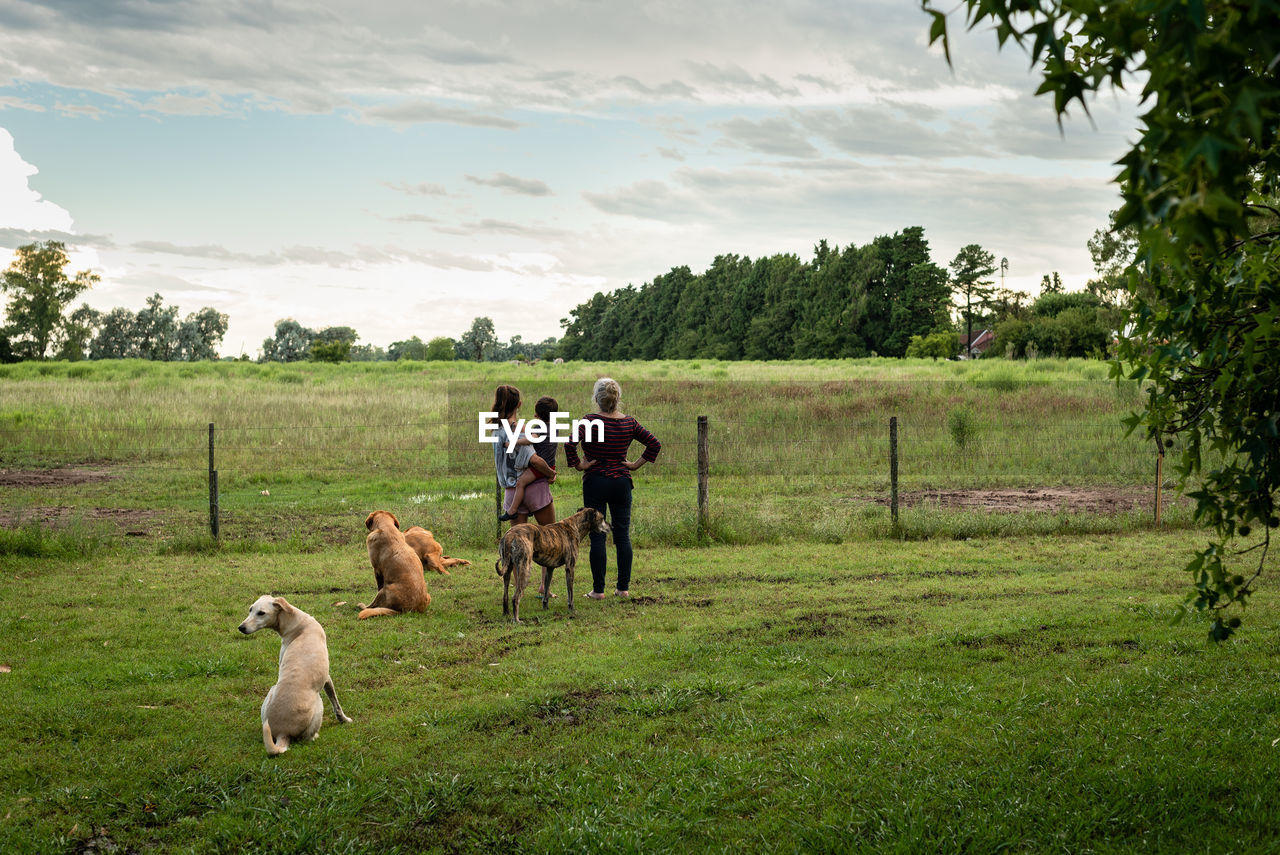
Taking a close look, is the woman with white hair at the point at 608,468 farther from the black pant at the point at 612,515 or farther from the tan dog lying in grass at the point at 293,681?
the tan dog lying in grass at the point at 293,681

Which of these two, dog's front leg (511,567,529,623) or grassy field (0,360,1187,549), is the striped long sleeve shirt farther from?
grassy field (0,360,1187,549)

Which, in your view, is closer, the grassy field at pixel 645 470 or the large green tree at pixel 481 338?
the grassy field at pixel 645 470

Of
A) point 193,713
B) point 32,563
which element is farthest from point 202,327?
point 193,713

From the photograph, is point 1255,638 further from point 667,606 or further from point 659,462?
point 659,462

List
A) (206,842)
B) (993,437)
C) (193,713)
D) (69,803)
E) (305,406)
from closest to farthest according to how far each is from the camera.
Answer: (206,842), (69,803), (193,713), (993,437), (305,406)

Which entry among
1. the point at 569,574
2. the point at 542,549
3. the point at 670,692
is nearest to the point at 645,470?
the point at 569,574

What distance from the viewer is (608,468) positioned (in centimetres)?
954

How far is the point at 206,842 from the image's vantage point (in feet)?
14.6

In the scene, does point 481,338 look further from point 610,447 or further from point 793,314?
point 610,447

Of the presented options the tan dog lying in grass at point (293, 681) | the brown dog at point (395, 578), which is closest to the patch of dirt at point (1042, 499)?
the brown dog at point (395, 578)

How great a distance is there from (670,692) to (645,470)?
1526 centimetres

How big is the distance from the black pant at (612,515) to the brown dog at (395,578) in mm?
1773

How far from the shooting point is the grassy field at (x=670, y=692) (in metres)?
4.63

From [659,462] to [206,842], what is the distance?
18431 millimetres
